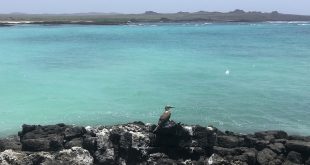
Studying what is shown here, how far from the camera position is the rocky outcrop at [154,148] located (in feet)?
52.1

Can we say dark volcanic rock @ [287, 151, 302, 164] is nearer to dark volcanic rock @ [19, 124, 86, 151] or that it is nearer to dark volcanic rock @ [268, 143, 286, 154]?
dark volcanic rock @ [268, 143, 286, 154]

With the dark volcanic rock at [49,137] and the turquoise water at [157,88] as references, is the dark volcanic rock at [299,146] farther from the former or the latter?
the dark volcanic rock at [49,137]

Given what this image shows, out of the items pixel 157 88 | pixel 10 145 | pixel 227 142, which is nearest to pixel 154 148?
pixel 227 142

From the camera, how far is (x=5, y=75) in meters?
36.4

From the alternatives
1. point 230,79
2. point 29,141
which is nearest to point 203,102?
point 230,79

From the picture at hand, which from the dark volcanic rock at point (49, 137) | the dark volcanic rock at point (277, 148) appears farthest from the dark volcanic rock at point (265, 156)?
the dark volcanic rock at point (49, 137)

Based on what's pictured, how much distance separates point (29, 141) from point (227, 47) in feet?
145

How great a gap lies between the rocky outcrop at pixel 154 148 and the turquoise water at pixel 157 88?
5.05 metres

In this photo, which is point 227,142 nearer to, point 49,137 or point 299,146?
point 299,146

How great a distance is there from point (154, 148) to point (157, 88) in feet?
47.6

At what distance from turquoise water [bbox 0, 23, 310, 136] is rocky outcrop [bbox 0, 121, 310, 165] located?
199 inches

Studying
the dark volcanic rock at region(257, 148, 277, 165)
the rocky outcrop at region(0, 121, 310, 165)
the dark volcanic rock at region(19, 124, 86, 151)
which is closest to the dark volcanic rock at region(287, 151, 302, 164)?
the rocky outcrop at region(0, 121, 310, 165)

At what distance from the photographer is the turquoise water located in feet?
78.4

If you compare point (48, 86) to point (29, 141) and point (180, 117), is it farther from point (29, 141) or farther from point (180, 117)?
point (29, 141)
